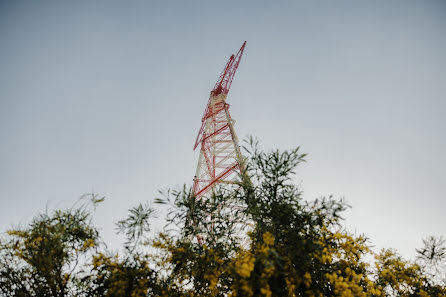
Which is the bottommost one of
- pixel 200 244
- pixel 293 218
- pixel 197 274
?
pixel 197 274

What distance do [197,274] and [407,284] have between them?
6232mm

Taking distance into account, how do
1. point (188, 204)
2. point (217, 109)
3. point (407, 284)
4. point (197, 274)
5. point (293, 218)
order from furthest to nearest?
point (217, 109), point (407, 284), point (188, 204), point (197, 274), point (293, 218)

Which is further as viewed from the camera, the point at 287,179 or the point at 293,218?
the point at 287,179

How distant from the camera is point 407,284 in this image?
5703 millimetres

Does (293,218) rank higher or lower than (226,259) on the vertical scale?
higher

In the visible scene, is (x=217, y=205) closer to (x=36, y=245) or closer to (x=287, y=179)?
(x=287, y=179)

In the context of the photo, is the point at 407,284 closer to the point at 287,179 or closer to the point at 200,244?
the point at 287,179

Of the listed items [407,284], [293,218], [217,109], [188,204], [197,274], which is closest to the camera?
[293,218]

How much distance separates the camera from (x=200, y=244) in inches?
223

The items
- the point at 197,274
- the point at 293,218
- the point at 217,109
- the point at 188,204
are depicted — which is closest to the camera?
the point at 293,218

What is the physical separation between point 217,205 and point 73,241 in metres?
4.33

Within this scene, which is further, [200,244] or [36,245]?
[200,244]

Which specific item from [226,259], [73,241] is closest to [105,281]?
[73,241]

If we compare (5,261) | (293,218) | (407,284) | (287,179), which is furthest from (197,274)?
(407,284)
